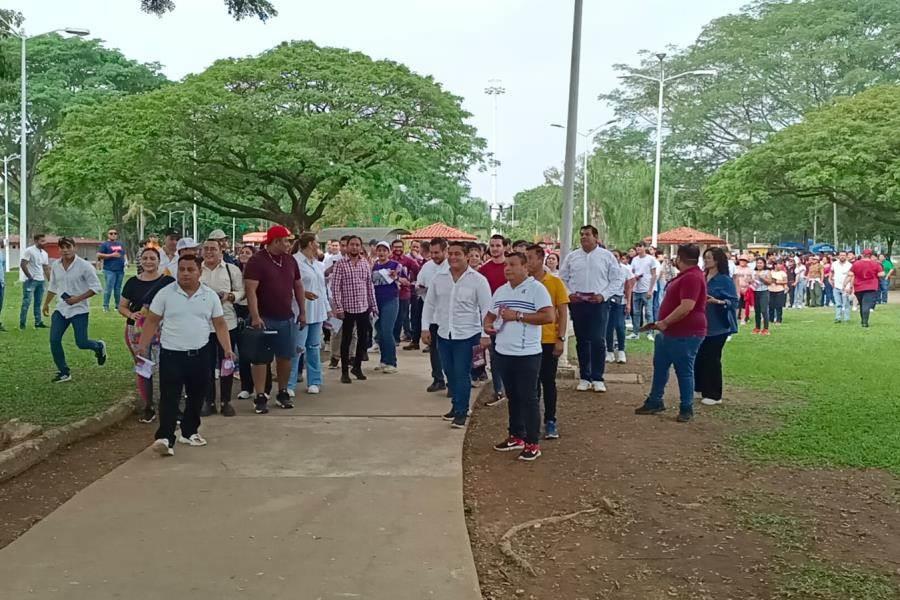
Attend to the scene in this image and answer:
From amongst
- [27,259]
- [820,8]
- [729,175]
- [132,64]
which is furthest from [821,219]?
[27,259]

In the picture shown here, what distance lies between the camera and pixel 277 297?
25.8 ft

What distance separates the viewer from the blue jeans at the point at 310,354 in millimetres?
8834

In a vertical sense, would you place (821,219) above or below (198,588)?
above

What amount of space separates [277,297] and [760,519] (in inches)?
178

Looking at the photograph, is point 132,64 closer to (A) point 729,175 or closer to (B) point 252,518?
(A) point 729,175

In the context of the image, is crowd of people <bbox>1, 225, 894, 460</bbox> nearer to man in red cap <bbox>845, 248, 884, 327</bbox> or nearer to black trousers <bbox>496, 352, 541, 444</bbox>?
black trousers <bbox>496, 352, 541, 444</bbox>

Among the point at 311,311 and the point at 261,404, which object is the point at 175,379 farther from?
the point at 311,311

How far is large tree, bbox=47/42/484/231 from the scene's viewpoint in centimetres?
2433

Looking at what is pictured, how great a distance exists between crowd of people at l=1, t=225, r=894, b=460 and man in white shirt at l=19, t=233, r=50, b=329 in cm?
478

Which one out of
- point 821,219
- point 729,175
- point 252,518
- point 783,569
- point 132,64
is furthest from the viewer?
point 821,219

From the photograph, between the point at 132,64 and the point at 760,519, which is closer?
the point at 760,519

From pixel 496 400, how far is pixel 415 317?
4916 millimetres

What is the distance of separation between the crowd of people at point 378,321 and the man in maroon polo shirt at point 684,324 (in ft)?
0.04

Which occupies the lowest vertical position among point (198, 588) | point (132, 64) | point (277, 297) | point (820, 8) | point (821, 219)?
point (198, 588)
